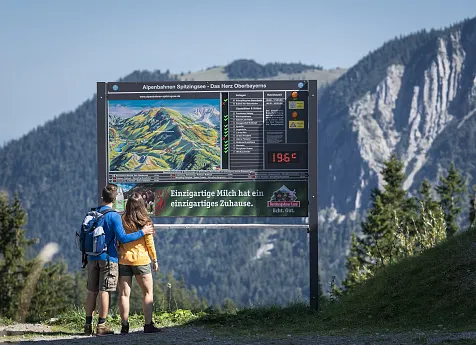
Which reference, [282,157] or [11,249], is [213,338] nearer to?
[282,157]

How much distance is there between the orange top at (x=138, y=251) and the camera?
42.1ft

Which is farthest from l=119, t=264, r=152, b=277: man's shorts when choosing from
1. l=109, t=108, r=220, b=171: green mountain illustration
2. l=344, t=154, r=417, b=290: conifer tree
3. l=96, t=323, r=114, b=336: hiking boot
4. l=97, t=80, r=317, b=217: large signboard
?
l=344, t=154, r=417, b=290: conifer tree

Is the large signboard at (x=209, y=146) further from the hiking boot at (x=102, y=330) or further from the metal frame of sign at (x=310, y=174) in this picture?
the hiking boot at (x=102, y=330)

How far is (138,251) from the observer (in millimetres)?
12852

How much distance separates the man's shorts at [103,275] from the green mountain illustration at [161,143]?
4009 millimetres

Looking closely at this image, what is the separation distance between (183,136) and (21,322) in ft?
15.1

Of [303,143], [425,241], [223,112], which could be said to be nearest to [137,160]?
[223,112]

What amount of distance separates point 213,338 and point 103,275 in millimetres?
1928

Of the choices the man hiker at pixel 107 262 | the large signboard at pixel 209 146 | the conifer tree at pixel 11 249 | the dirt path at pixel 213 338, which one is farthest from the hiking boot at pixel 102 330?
the conifer tree at pixel 11 249

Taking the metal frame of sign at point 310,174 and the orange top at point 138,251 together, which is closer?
the orange top at point 138,251

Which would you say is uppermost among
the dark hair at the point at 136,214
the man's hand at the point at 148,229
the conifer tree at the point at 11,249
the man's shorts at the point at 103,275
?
the dark hair at the point at 136,214

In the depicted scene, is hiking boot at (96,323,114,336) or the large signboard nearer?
hiking boot at (96,323,114,336)

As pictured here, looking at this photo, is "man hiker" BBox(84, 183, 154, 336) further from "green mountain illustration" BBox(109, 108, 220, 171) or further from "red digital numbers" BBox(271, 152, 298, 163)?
"red digital numbers" BBox(271, 152, 298, 163)

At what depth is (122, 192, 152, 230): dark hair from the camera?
12742mm
